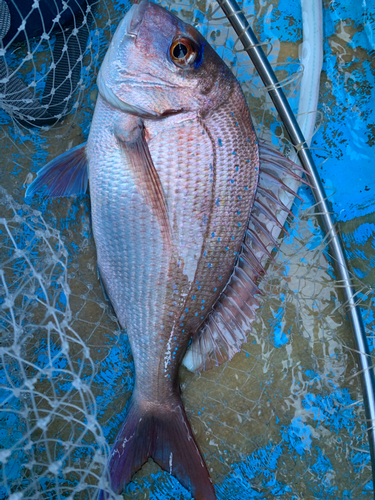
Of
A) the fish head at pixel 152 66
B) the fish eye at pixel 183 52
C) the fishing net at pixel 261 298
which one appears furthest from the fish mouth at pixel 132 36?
the fishing net at pixel 261 298

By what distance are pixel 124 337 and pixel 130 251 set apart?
48cm

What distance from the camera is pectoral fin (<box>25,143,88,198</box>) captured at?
1.39m

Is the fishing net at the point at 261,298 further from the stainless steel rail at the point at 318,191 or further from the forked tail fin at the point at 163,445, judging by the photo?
the forked tail fin at the point at 163,445

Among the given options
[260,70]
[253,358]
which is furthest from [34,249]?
[260,70]

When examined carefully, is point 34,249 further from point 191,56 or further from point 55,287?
point 191,56

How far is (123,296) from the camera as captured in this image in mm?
1383

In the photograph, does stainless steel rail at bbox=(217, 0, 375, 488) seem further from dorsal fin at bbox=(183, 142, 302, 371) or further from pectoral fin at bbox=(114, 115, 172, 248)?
pectoral fin at bbox=(114, 115, 172, 248)

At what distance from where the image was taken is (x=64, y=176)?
1427 millimetres

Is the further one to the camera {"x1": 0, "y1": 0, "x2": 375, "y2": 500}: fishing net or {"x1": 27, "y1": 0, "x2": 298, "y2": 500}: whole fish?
{"x1": 0, "y1": 0, "x2": 375, "y2": 500}: fishing net

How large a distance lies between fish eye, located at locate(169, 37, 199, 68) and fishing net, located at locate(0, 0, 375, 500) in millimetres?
392

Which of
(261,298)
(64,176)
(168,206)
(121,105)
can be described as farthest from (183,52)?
(261,298)

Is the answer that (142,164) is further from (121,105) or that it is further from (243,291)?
(243,291)

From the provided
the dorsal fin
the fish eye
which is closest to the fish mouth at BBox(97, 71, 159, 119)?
the fish eye

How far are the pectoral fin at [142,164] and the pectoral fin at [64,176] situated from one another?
25cm
